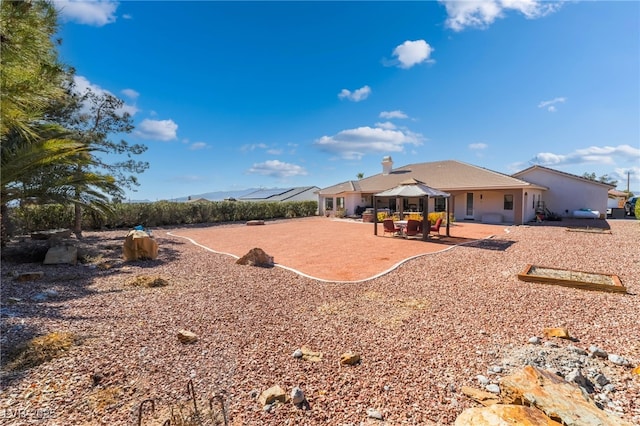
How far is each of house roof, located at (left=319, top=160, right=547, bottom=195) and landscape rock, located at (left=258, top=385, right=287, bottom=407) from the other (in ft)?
74.5

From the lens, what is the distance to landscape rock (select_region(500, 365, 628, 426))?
260 centimetres

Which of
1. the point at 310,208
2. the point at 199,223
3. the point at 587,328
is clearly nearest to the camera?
the point at 587,328

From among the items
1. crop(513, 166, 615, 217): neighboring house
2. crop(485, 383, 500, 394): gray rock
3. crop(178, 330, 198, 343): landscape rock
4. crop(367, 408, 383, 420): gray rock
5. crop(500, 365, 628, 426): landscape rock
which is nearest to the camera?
crop(500, 365, 628, 426): landscape rock

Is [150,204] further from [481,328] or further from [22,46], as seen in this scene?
[481,328]

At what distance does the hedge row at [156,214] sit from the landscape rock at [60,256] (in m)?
3.22

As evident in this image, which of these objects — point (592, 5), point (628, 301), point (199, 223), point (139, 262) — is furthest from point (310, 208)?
point (628, 301)

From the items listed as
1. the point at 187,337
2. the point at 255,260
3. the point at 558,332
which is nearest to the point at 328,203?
the point at 255,260

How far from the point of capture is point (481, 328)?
4.97 meters

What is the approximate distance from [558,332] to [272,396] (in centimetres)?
447

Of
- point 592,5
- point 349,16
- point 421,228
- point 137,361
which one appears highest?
point 349,16

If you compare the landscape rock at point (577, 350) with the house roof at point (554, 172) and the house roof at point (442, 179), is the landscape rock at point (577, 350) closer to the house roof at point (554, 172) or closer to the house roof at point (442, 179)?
the house roof at point (442, 179)

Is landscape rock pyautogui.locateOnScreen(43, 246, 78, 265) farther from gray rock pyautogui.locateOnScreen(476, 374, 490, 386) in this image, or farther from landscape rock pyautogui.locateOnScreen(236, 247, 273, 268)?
gray rock pyautogui.locateOnScreen(476, 374, 490, 386)

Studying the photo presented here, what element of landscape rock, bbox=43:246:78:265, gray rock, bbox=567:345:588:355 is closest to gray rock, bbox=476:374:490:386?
gray rock, bbox=567:345:588:355

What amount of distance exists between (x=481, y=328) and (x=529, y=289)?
2860 millimetres
